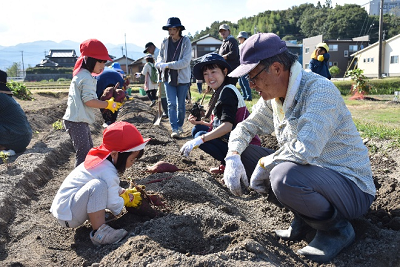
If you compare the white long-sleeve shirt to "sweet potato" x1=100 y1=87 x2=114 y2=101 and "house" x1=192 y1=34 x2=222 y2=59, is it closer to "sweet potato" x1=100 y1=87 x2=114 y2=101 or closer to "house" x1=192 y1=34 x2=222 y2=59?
"sweet potato" x1=100 y1=87 x2=114 y2=101

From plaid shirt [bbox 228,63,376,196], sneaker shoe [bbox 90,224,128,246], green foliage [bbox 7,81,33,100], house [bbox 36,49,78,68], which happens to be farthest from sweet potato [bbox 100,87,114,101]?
house [bbox 36,49,78,68]

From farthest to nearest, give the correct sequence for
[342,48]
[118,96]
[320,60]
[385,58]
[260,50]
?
[342,48], [385,58], [320,60], [118,96], [260,50]

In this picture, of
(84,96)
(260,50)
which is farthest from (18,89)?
(260,50)

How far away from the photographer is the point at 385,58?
4212 centimetres

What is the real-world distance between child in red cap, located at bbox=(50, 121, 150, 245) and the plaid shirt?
1.02 meters

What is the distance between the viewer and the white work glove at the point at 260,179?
260 cm

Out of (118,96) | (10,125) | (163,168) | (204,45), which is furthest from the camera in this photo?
(204,45)

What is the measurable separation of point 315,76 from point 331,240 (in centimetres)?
105

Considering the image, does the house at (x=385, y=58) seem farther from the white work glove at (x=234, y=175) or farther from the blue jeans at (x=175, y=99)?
the white work glove at (x=234, y=175)

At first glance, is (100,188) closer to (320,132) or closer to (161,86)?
(320,132)

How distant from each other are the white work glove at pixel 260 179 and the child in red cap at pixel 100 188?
2.78 feet

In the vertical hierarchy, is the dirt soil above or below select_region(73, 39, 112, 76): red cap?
below

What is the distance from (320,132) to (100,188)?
149 centimetres

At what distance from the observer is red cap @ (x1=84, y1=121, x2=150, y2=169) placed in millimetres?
2678
